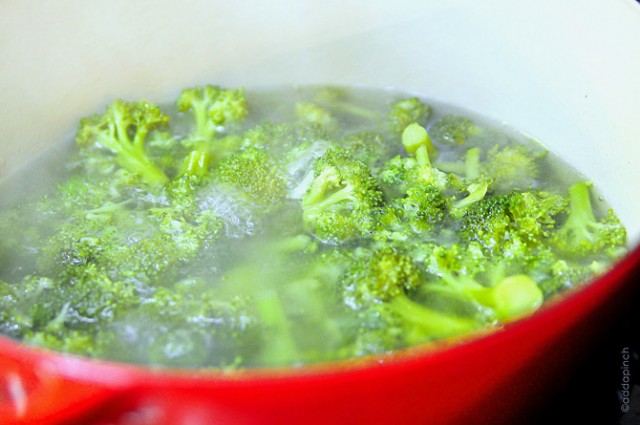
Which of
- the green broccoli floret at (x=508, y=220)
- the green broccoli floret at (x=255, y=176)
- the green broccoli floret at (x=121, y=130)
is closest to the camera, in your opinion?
the green broccoli floret at (x=508, y=220)

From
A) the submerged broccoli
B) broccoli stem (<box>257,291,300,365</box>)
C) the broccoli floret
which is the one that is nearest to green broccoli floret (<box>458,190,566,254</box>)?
the submerged broccoli

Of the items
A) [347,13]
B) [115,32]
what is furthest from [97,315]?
[347,13]

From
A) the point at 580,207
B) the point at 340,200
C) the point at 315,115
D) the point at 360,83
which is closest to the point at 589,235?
the point at 580,207

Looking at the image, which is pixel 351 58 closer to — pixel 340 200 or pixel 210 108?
pixel 210 108

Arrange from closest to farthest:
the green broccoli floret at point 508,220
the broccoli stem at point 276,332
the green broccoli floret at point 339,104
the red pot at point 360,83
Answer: the red pot at point 360,83, the broccoli stem at point 276,332, the green broccoli floret at point 508,220, the green broccoli floret at point 339,104

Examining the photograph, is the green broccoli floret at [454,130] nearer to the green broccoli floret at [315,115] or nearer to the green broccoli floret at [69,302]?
the green broccoli floret at [315,115]

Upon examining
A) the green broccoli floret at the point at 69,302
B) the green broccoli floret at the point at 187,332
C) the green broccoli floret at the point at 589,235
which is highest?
the green broccoli floret at the point at 69,302

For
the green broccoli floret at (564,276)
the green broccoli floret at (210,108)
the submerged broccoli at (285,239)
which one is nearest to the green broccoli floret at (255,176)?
the submerged broccoli at (285,239)

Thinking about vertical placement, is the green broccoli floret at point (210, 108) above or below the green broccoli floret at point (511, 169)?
above
